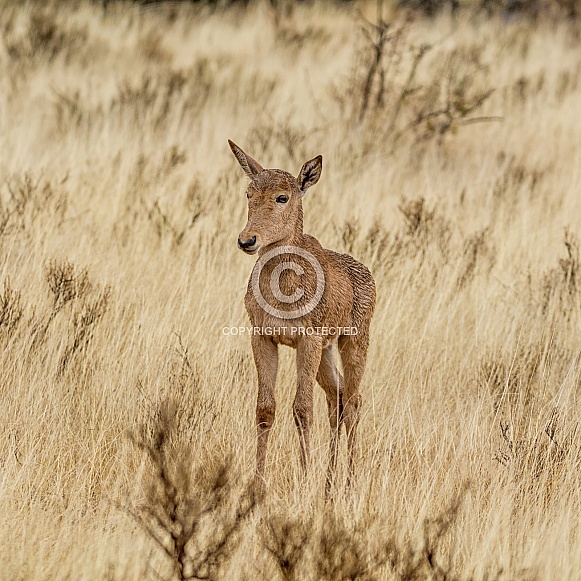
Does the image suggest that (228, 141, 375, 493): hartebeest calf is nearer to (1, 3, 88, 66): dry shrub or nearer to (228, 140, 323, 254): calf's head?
(228, 140, 323, 254): calf's head

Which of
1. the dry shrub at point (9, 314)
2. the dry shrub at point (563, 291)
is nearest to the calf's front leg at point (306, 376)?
the dry shrub at point (9, 314)

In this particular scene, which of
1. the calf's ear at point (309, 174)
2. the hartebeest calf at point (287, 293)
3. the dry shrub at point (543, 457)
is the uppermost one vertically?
the calf's ear at point (309, 174)

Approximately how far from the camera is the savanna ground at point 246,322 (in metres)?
3.80

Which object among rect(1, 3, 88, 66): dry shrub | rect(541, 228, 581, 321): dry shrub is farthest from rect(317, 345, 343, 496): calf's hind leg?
A: rect(1, 3, 88, 66): dry shrub

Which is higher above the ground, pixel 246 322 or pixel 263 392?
pixel 246 322

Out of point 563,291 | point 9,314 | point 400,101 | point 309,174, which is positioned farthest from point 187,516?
point 400,101

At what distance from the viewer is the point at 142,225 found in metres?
7.02

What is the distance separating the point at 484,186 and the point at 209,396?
14.1ft

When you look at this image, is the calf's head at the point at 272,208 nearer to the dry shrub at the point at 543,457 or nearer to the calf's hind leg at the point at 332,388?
the calf's hind leg at the point at 332,388

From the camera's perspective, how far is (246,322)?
571 centimetres

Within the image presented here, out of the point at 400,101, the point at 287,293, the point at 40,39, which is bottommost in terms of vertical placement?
the point at 287,293

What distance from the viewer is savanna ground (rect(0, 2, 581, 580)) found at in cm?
380

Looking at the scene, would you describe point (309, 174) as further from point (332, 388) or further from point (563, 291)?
point (563, 291)

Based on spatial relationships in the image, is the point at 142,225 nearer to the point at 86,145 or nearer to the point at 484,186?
the point at 86,145
